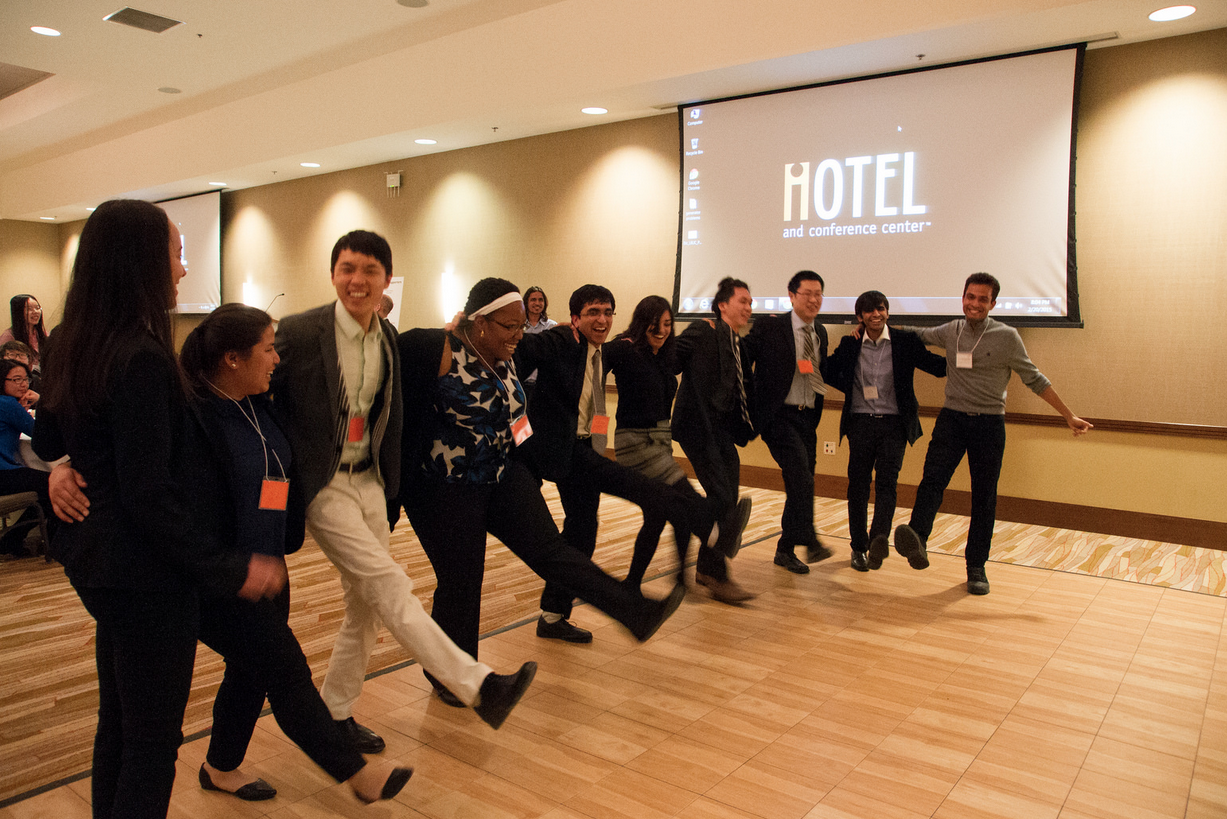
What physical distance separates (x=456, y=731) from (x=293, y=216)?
31.2ft

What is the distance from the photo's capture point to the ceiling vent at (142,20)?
23.3 ft

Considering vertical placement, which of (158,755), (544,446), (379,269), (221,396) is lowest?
(158,755)

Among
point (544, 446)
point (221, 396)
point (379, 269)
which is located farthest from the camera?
point (544, 446)

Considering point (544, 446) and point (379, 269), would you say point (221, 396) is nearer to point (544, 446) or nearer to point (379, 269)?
point (379, 269)

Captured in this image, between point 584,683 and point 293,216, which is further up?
point 293,216

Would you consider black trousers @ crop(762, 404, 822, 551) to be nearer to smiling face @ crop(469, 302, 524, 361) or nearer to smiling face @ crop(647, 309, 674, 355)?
smiling face @ crop(647, 309, 674, 355)

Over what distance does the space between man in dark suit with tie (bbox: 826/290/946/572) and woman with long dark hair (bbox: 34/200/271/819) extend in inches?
145

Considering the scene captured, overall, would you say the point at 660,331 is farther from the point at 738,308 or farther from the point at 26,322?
the point at 26,322

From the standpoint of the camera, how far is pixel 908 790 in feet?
7.77

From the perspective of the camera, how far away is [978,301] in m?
4.29

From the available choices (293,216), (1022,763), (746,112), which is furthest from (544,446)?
(293,216)

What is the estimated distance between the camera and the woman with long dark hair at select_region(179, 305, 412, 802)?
5.81 feet

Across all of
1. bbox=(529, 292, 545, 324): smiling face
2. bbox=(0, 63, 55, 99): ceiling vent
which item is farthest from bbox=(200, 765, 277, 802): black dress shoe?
bbox=(0, 63, 55, 99): ceiling vent

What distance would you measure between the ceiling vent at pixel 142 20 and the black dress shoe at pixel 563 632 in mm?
6673
